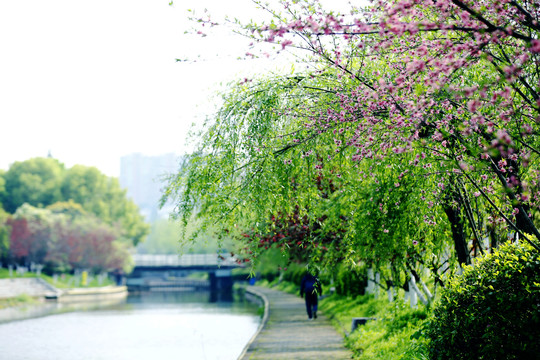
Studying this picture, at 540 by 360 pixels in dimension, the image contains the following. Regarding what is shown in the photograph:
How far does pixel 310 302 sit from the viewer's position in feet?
63.9

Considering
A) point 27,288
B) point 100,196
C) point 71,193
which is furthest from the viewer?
point 100,196

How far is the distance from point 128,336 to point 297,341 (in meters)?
11.7

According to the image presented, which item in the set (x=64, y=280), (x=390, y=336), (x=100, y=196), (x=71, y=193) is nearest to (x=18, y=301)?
(x=64, y=280)

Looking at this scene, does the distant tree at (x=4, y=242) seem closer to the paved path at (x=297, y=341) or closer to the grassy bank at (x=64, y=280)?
the grassy bank at (x=64, y=280)

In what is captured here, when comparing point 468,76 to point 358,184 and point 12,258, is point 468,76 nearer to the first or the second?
point 358,184

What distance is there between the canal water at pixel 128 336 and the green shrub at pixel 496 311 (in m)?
11.3

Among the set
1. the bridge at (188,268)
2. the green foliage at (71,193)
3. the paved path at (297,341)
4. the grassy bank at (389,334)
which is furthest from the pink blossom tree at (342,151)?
the green foliage at (71,193)

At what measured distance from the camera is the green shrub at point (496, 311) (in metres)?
5.95

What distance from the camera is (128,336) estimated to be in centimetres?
2528

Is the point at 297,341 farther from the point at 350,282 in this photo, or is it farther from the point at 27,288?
the point at 27,288

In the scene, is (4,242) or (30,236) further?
(30,236)

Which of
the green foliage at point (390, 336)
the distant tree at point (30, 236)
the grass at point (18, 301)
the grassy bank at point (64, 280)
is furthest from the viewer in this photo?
the distant tree at point (30, 236)

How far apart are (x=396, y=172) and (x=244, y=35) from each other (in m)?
2.93

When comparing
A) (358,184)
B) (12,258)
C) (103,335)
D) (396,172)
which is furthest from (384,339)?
(12,258)
